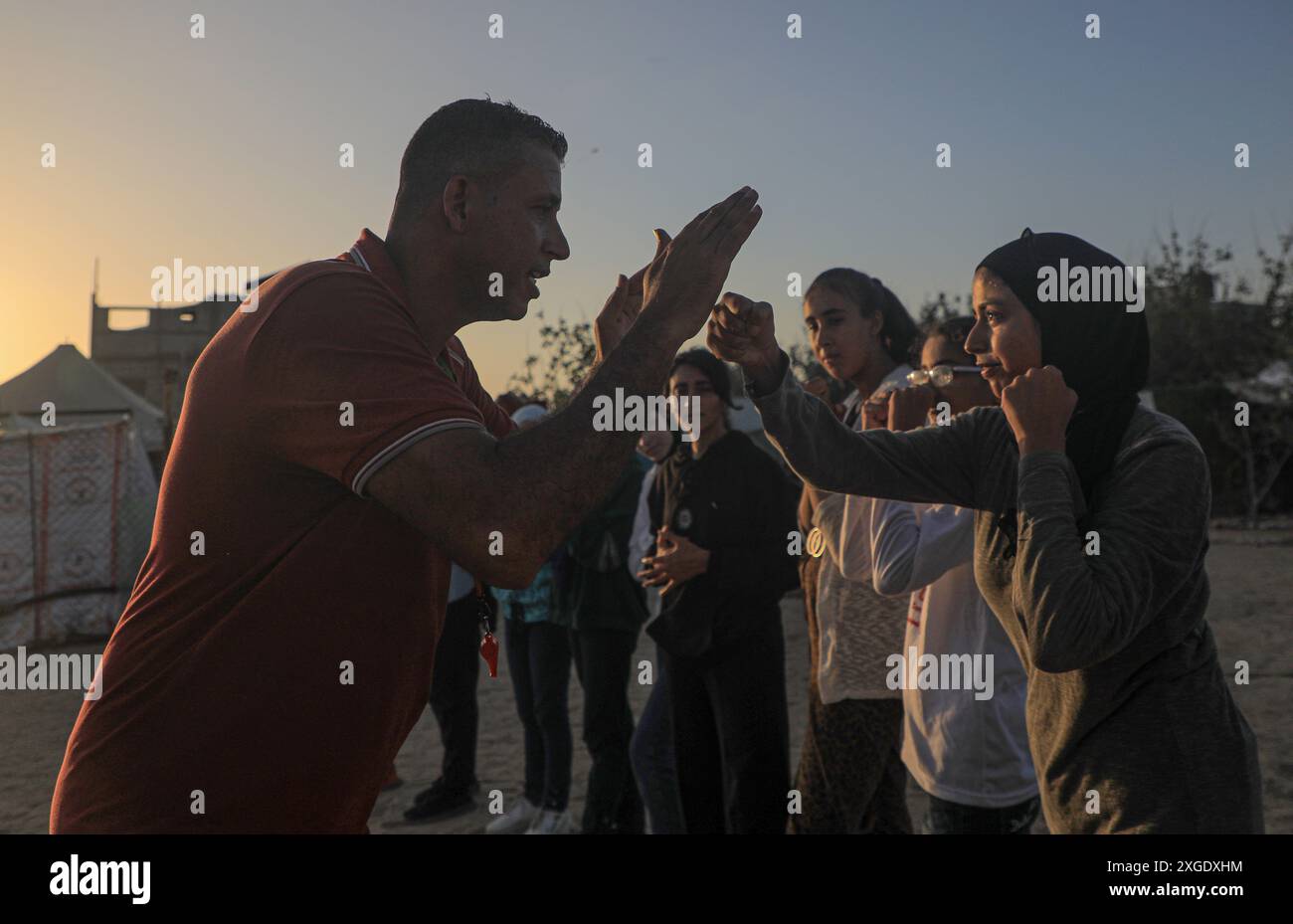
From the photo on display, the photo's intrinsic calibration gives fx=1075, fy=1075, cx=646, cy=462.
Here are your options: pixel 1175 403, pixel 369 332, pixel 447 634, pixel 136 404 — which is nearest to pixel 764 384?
pixel 369 332

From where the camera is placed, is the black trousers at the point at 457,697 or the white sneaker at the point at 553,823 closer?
the white sneaker at the point at 553,823

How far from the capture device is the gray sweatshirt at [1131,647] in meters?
1.95

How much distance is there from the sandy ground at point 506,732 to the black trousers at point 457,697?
27 centimetres

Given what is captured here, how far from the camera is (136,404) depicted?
18.4 m

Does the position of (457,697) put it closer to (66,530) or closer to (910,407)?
(910,407)

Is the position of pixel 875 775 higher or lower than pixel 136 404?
lower

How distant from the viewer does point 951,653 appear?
318 cm

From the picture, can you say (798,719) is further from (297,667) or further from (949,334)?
(297,667)

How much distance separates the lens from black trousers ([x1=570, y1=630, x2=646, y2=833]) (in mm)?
5230

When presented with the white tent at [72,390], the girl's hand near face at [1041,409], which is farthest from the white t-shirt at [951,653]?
the white tent at [72,390]

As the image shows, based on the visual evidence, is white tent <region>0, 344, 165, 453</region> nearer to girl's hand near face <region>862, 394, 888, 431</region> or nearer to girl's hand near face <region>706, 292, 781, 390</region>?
girl's hand near face <region>862, 394, 888, 431</region>

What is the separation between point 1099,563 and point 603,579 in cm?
361

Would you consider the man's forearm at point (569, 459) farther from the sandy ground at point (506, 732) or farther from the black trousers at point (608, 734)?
the sandy ground at point (506, 732)
